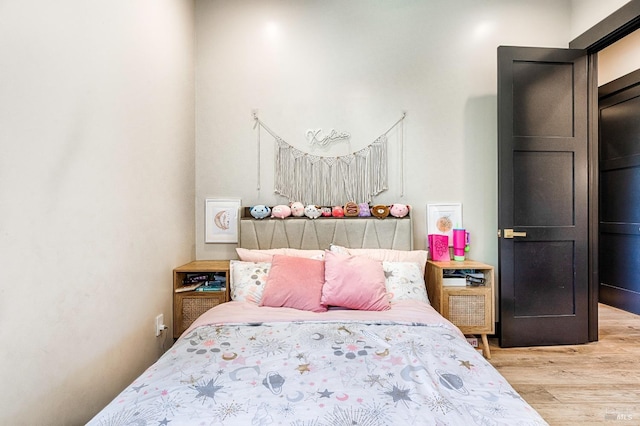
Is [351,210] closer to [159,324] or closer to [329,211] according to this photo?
[329,211]

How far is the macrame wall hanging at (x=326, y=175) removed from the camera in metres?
2.88

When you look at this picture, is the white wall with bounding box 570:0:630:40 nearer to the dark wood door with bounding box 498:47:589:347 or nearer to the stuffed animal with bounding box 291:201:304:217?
the dark wood door with bounding box 498:47:589:347

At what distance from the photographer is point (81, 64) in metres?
1.48

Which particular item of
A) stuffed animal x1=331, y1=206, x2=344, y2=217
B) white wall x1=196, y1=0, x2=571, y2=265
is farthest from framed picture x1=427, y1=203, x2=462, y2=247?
stuffed animal x1=331, y1=206, x2=344, y2=217

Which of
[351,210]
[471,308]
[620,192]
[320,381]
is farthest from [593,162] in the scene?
[320,381]

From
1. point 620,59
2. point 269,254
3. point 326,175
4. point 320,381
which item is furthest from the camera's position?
point 620,59

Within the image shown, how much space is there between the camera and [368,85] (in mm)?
2896

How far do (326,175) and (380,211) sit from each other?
57 cm

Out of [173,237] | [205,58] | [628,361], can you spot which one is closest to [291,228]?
[173,237]

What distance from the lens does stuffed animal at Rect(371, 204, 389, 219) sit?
106 inches

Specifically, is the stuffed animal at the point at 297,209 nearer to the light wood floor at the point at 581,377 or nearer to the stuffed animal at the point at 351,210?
the stuffed animal at the point at 351,210

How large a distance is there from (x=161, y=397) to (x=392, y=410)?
750 mm

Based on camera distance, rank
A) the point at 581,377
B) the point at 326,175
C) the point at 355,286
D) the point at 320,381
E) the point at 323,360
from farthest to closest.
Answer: the point at 326,175 → the point at 581,377 → the point at 355,286 → the point at 323,360 → the point at 320,381

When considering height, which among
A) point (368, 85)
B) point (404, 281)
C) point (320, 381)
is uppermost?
point (368, 85)
